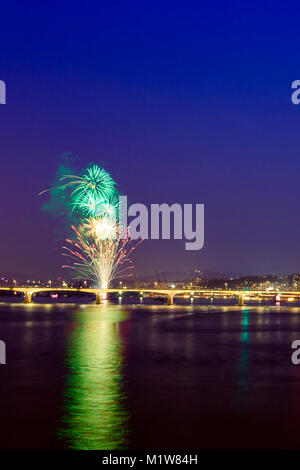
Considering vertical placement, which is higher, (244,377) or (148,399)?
(148,399)

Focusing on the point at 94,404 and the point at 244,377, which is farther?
the point at 244,377

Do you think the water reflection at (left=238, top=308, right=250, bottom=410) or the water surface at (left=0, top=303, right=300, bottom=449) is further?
the water reflection at (left=238, top=308, right=250, bottom=410)

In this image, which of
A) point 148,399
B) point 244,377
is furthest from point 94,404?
point 244,377

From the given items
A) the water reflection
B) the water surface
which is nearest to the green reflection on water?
the water surface

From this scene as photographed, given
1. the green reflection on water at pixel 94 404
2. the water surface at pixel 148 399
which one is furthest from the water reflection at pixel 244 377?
the green reflection on water at pixel 94 404

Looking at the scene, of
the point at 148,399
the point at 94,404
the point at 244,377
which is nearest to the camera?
the point at 94,404

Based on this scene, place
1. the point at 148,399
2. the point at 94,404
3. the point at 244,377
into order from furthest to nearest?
the point at 244,377 < the point at 148,399 < the point at 94,404

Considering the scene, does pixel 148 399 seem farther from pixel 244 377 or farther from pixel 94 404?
pixel 244 377

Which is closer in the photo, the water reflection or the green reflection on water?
the green reflection on water

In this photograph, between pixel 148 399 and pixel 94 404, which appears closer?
pixel 94 404

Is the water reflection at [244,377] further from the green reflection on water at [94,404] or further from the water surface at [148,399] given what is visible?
the green reflection on water at [94,404]

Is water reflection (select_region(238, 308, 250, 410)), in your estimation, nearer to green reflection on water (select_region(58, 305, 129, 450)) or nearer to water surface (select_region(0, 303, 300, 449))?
water surface (select_region(0, 303, 300, 449))
